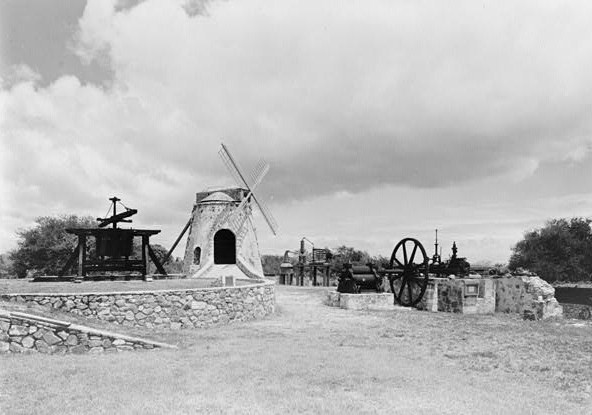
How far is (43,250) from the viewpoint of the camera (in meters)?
32.2

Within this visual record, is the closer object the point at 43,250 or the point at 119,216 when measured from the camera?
the point at 119,216

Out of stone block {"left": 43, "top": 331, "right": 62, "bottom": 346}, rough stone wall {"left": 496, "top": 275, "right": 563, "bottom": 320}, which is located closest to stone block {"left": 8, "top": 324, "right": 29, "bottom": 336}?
stone block {"left": 43, "top": 331, "right": 62, "bottom": 346}

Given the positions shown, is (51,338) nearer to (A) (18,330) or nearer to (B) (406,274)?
(A) (18,330)

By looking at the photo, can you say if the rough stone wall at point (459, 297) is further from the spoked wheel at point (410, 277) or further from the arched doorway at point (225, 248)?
the arched doorway at point (225, 248)

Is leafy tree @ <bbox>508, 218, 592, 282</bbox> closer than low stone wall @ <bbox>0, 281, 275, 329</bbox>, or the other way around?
low stone wall @ <bbox>0, 281, 275, 329</bbox>

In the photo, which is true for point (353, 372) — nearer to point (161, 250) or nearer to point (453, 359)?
point (453, 359)

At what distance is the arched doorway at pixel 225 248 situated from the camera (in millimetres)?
27172

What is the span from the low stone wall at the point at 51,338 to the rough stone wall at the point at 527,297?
41.2ft

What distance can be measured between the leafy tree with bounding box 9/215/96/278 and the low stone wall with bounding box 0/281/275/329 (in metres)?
22.1

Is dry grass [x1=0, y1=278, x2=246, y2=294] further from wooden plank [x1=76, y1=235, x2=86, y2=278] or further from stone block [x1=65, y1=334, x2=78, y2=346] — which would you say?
stone block [x1=65, y1=334, x2=78, y2=346]

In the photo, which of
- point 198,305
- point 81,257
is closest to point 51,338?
point 198,305

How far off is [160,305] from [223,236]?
1527 centimetres

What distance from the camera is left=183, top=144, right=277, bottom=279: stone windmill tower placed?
26125mm

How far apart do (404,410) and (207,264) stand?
21.1 meters
